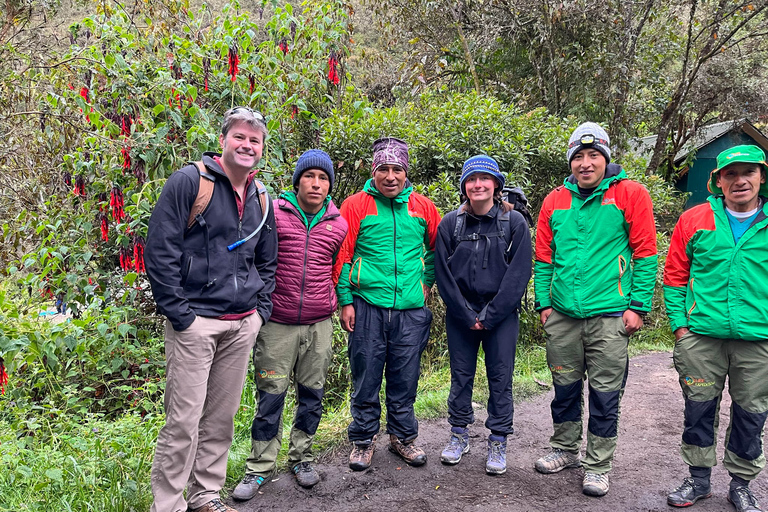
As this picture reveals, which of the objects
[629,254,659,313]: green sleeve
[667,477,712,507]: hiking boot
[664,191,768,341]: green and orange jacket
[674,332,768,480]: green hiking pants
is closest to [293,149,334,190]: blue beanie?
[629,254,659,313]: green sleeve

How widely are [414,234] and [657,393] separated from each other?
12.1ft

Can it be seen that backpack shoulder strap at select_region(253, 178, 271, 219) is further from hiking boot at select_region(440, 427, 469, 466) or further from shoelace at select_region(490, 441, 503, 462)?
shoelace at select_region(490, 441, 503, 462)

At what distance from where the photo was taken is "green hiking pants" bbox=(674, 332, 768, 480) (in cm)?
338

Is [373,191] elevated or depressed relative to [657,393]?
elevated

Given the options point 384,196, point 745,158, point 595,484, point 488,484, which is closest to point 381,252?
point 384,196

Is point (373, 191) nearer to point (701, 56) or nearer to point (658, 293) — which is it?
point (658, 293)

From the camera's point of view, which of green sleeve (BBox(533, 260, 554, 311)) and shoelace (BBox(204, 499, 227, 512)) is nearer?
shoelace (BBox(204, 499, 227, 512))

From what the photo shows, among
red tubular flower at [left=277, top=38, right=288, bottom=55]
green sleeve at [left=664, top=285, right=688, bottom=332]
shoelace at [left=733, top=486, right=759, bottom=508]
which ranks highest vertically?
red tubular flower at [left=277, top=38, right=288, bottom=55]

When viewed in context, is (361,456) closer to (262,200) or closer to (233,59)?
(262,200)

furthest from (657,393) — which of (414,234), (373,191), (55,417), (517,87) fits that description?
(517,87)

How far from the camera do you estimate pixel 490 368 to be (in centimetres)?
404

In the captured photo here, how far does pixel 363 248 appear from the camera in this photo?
13.0 feet

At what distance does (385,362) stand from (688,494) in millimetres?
2174

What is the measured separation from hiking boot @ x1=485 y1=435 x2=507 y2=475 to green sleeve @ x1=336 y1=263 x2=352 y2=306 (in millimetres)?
1475
